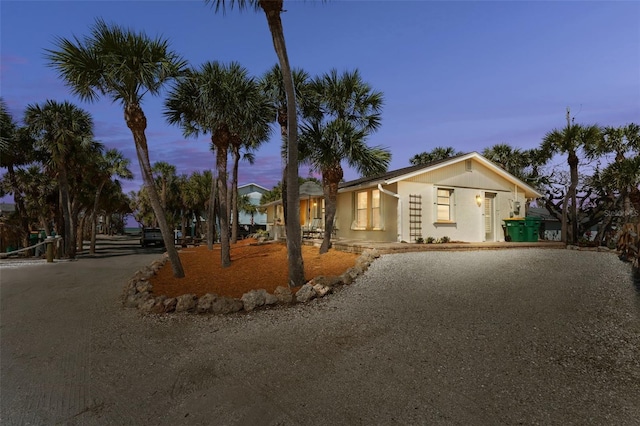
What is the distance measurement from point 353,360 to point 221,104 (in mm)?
8818

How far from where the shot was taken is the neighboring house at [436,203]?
13695mm

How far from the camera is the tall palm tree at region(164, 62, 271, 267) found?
10266mm

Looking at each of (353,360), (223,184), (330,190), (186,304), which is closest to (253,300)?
(186,304)

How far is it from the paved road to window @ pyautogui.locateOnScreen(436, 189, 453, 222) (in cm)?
778

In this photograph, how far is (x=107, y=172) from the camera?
23031 mm

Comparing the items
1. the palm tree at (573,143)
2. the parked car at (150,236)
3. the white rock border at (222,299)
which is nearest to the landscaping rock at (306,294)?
the white rock border at (222,299)

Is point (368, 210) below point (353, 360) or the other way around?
the other way around

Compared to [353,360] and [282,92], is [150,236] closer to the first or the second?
[282,92]

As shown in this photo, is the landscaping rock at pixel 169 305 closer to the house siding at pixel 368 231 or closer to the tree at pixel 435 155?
the house siding at pixel 368 231

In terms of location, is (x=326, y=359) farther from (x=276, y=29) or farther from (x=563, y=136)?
(x=563, y=136)

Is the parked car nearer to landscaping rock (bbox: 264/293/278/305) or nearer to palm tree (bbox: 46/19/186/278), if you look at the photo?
palm tree (bbox: 46/19/186/278)

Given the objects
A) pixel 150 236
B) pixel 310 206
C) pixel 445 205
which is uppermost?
pixel 310 206

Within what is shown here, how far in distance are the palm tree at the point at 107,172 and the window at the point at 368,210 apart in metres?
17.2

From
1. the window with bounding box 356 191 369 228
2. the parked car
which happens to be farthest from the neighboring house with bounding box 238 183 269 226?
the window with bounding box 356 191 369 228
